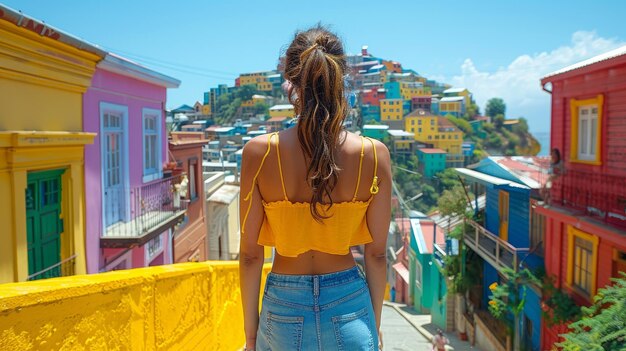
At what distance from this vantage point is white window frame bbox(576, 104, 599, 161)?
470 inches

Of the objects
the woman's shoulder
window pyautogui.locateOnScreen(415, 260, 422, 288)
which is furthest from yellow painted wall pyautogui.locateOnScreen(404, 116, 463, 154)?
the woman's shoulder

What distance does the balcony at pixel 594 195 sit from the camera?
10.6m

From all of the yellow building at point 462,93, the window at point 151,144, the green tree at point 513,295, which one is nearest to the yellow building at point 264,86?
the yellow building at point 462,93

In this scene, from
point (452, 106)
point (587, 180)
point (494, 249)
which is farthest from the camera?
point (452, 106)

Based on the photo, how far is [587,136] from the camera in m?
12.3

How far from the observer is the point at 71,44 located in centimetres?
855

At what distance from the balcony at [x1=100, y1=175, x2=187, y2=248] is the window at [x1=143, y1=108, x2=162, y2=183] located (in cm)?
38

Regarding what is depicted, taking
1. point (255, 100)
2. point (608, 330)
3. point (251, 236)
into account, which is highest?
point (255, 100)

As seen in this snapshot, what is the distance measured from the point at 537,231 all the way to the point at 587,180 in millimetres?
3940

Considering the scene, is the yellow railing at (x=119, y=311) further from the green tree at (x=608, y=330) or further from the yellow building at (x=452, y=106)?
the yellow building at (x=452, y=106)

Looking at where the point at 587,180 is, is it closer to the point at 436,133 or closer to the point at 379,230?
the point at 379,230

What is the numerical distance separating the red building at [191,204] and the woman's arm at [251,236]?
43.0ft

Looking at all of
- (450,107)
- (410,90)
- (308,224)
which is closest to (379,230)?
(308,224)

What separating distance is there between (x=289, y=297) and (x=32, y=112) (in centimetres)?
705
